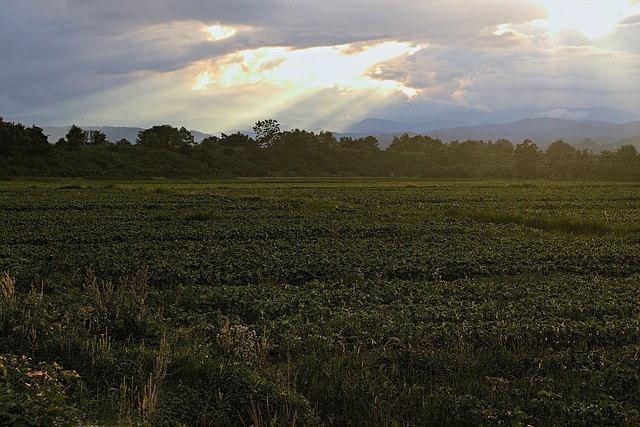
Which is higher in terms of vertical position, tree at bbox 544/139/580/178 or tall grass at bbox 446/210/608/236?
tree at bbox 544/139/580/178

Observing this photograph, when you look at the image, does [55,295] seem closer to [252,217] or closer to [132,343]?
[132,343]

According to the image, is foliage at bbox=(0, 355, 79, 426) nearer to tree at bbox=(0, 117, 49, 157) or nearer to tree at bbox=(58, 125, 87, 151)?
tree at bbox=(0, 117, 49, 157)

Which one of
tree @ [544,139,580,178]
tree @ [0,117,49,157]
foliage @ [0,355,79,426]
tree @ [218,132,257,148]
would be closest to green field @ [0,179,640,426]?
foliage @ [0,355,79,426]

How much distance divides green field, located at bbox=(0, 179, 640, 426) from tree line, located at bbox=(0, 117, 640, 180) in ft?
212

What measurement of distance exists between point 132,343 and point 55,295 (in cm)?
404

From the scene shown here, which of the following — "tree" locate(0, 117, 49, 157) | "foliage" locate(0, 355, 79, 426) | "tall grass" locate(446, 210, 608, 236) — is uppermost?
"tree" locate(0, 117, 49, 157)

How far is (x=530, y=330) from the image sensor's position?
360 inches

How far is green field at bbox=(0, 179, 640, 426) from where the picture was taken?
6.36 meters

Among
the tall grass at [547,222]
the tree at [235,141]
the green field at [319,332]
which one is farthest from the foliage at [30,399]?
the tree at [235,141]

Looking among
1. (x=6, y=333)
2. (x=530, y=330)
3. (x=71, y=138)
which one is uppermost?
(x=71, y=138)

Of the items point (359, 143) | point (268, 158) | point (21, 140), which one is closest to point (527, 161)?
point (359, 143)

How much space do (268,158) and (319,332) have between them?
98724 mm

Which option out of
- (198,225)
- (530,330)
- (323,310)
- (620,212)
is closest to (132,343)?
(323,310)

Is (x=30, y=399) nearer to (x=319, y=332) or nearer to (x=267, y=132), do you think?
(x=319, y=332)
